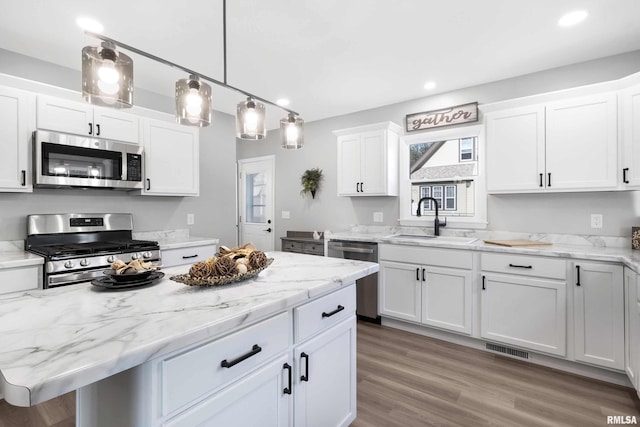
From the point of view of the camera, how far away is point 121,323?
95cm

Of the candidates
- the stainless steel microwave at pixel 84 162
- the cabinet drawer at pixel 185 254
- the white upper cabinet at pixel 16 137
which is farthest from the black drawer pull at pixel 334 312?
the white upper cabinet at pixel 16 137

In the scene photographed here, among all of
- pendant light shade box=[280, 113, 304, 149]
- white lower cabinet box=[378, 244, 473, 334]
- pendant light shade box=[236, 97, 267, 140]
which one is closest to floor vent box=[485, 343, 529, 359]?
white lower cabinet box=[378, 244, 473, 334]

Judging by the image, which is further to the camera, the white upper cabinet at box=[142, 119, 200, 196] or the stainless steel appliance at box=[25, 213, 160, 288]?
the white upper cabinet at box=[142, 119, 200, 196]

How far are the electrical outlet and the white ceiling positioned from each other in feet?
4.62

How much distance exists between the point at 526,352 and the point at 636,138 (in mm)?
1867

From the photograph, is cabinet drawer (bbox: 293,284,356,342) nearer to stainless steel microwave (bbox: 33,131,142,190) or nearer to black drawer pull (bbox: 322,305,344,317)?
black drawer pull (bbox: 322,305,344,317)

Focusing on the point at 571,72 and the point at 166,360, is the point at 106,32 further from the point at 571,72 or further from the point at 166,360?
the point at 571,72

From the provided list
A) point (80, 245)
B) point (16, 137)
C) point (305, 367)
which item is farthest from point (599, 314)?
point (16, 137)

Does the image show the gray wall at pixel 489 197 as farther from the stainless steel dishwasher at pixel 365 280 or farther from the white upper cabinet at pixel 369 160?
the stainless steel dishwasher at pixel 365 280

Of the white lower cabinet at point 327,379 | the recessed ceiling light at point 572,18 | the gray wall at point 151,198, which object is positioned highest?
the recessed ceiling light at point 572,18

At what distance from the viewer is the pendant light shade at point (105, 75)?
117cm

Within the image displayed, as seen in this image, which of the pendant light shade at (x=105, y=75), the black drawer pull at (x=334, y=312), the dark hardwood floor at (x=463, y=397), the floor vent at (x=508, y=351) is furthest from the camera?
the floor vent at (x=508, y=351)

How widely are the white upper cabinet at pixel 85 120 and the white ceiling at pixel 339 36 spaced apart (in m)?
0.46

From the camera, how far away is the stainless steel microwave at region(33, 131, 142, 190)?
255 cm
